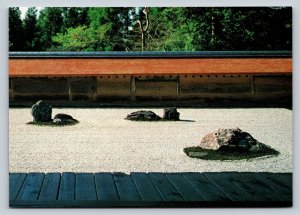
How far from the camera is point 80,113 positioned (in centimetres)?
595

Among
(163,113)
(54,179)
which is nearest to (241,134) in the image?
(163,113)

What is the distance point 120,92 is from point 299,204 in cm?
274

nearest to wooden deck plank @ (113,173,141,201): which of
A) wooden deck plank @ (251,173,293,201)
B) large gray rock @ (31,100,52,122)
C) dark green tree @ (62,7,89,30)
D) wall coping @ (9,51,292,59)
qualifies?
wooden deck plank @ (251,173,293,201)

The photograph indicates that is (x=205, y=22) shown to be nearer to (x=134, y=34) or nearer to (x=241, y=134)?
(x=134, y=34)

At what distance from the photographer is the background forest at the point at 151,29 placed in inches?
203

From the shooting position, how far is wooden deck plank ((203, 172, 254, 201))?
14.4 ft

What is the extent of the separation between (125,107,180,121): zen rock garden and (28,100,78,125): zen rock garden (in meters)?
0.76

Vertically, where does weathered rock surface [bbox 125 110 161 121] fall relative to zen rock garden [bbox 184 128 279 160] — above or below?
above

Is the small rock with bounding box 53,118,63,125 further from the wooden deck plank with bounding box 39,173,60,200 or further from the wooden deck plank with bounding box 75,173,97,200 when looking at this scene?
the wooden deck plank with bounding box 75,173,97,200

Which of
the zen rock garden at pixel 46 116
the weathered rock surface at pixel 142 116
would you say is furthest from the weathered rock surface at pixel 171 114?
the zen rock garden at pixel 46 116

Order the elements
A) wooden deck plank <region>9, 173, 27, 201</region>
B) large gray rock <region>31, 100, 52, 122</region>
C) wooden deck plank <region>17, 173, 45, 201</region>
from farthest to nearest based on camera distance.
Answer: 1. large gray rock <region>31, 100, 52, 122</region>
2. wooden deck plank <region>9, 173, 27, 201</region>
3. wooden deck plank <region>17, 173, 45, 201</region>

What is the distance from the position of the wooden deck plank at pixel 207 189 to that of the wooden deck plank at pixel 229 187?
0.17 ft

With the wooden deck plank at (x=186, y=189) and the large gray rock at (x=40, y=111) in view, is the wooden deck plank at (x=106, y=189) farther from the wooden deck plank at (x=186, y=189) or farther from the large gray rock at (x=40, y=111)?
the large gray rock at (x=40, y=111)

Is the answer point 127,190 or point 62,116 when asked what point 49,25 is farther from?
point 127,190
